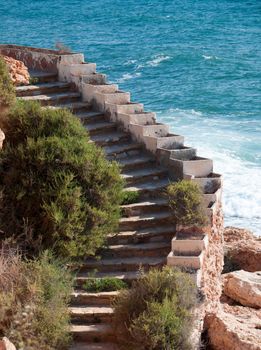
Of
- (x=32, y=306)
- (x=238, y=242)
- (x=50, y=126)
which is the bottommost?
(x=238, y=242)

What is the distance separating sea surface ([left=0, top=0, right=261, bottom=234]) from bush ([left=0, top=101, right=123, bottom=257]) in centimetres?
1087

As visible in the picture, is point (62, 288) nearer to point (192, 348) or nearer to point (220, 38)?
point (192, 348)

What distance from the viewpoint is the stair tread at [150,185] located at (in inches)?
658

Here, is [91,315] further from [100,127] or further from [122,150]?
[100,127]

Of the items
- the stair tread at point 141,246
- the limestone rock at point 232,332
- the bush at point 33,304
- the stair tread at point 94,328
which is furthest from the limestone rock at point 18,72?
the limestone rock at point 232,332

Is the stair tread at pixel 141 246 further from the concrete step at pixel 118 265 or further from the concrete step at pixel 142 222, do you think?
the concrete step at pixel 142 222

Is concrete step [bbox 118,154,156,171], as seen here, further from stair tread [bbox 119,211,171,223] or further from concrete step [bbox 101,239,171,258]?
concrete step [bbox 101,239,171,258]

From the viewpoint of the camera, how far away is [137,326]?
1234 cm

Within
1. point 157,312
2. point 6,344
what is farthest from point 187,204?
point 6,344

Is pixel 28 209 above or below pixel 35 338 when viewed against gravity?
above

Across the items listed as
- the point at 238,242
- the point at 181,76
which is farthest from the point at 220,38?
the point at 238,242

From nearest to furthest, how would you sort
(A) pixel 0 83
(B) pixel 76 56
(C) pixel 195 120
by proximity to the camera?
(A) pixel 0 83 < (B) pixel 76 56 < (C) pixel 195 120

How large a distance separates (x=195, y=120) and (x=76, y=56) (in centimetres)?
1877

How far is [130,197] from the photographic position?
1639cm
